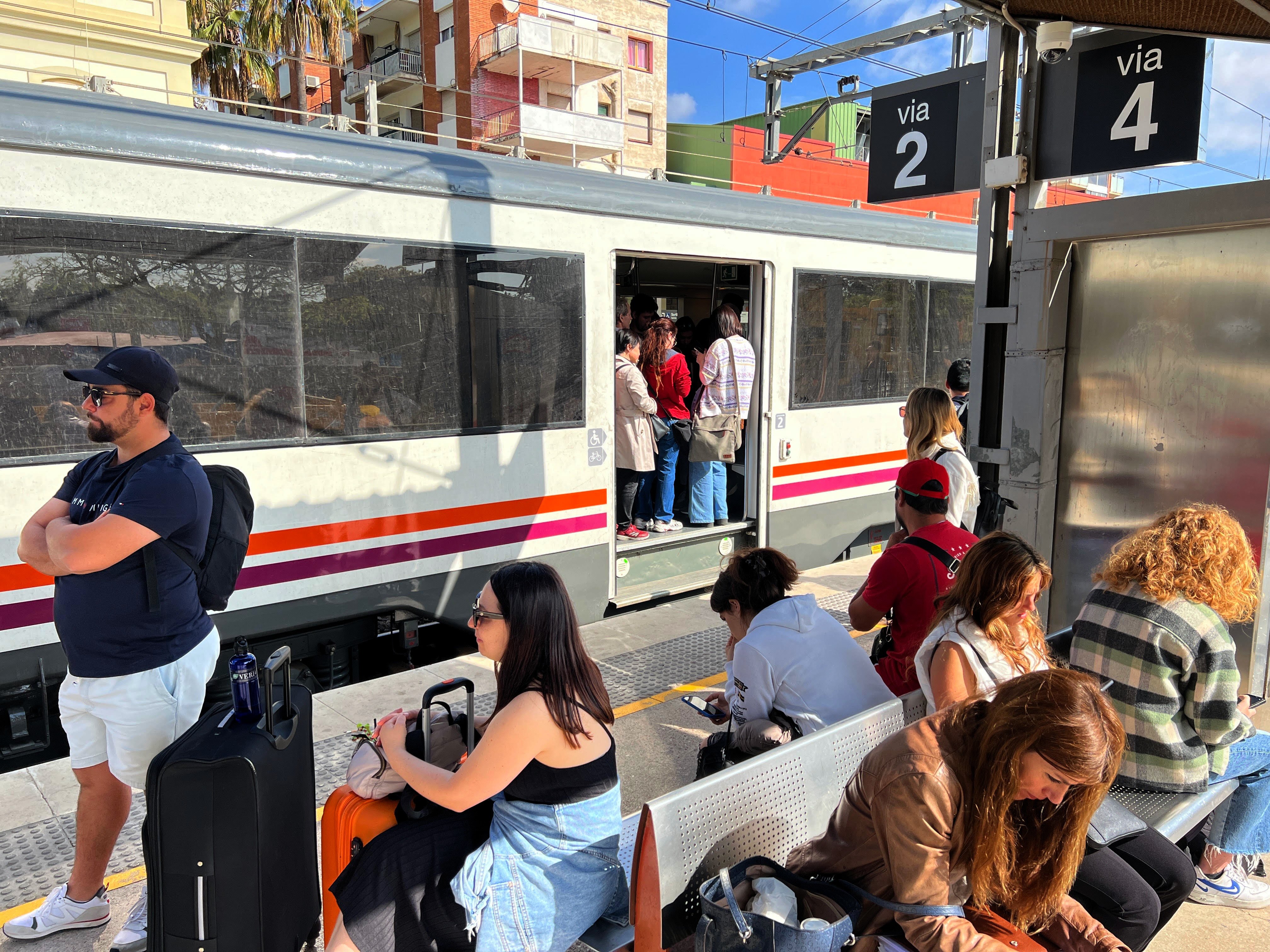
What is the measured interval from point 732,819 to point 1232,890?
1968 millimetres

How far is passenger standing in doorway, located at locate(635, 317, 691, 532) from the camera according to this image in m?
6.59

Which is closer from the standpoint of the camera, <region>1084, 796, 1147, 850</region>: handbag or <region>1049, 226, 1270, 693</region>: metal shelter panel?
<region>1084, 796, 1147, 850</region>: handbag

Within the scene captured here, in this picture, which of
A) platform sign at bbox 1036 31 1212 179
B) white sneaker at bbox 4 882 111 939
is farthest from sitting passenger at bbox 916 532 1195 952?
white sneaker at bbox 4 882 111 939

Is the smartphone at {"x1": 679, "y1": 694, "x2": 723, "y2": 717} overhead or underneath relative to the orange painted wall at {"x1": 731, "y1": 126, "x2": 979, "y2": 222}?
underneath

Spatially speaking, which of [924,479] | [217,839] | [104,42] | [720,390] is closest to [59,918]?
[217,839]

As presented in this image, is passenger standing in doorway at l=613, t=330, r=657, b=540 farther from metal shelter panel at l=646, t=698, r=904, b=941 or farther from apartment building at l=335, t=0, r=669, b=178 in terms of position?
apartment building at l=335, t=0, r=669, b=178

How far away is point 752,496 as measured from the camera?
263 inches

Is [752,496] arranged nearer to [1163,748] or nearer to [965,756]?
[1163,748]

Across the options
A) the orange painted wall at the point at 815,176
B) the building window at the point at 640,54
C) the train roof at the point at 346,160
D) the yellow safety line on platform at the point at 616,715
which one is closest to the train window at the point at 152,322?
the train roof at the point at 346,160

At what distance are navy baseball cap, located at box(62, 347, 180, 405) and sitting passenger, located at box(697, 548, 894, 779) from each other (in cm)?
184

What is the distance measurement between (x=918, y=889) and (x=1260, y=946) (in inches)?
67.5

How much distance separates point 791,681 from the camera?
2.80 m

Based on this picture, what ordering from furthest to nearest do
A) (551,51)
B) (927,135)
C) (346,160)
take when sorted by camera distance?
1. (551,51)
2. (346,160)
3. (927,135)

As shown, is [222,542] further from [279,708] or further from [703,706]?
[703,706]
